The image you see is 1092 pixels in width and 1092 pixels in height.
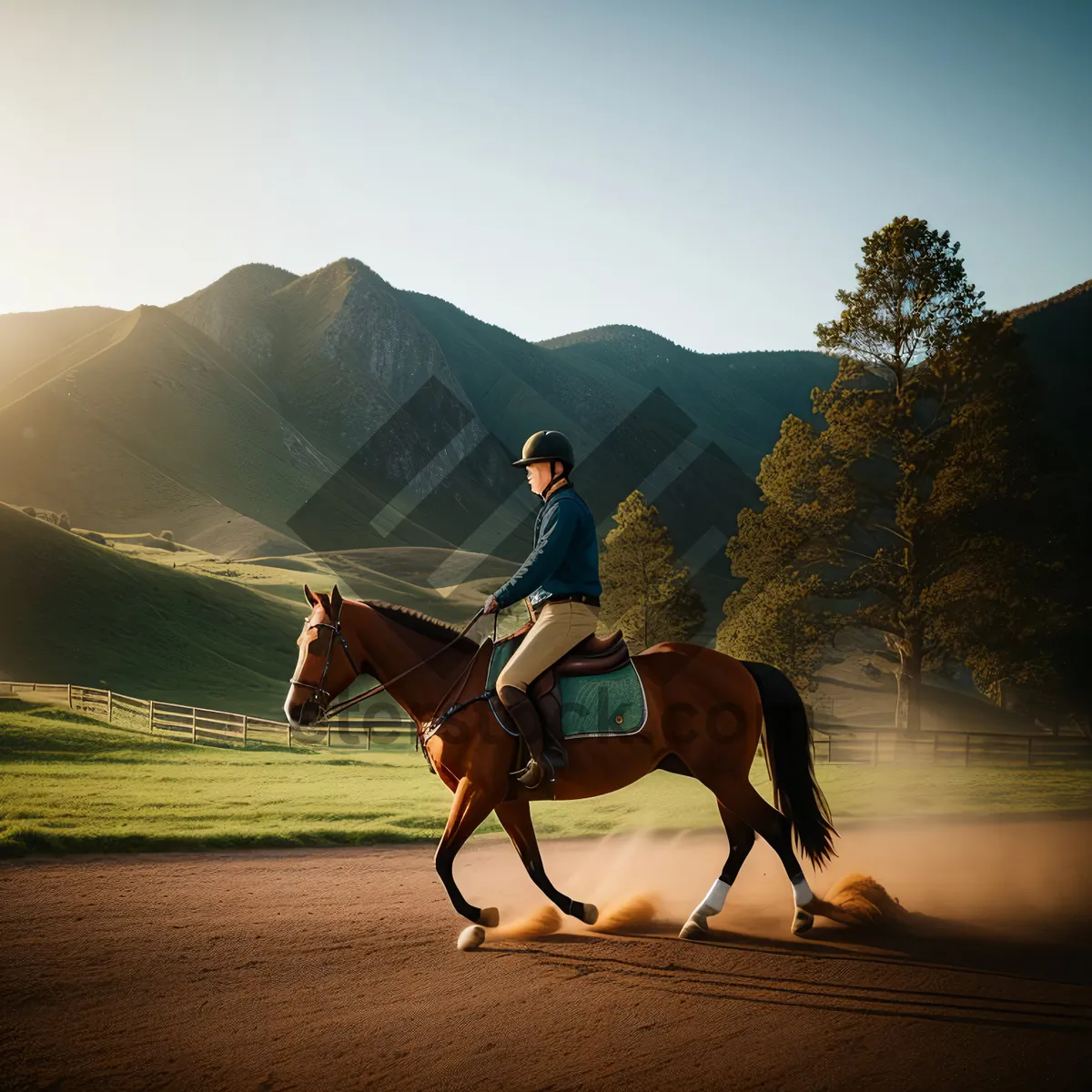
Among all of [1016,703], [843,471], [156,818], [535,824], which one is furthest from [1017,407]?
Result: [1016,703]

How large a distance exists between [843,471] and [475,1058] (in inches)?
972

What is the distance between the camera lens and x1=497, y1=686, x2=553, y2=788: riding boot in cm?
751

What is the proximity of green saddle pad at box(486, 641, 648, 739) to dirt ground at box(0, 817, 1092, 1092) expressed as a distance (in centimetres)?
194

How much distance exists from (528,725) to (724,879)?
8.09 ft

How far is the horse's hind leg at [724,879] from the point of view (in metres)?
7.92

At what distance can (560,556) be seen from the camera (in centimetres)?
770

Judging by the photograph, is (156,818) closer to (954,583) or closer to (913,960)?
(913,960)

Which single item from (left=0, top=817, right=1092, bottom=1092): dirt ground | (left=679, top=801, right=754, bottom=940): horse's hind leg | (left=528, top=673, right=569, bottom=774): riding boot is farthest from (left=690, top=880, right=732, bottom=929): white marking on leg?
(left=528, top=673, right=569, bottom=774): riding boot

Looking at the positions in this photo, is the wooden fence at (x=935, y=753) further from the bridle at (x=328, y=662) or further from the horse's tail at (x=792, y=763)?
the bridle at (x=328, y=662)

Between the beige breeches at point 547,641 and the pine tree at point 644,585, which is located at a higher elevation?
the pine tree at point 644,585

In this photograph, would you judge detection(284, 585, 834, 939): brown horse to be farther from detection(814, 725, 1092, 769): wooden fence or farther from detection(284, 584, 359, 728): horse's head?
detection(814, 725, 1092, 769): wooden fence

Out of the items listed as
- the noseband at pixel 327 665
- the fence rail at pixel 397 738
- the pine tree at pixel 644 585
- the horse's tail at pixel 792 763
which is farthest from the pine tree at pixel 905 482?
the noseband at pixel 327 665

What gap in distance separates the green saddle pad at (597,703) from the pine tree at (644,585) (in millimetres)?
28931

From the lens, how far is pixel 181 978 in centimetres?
705
